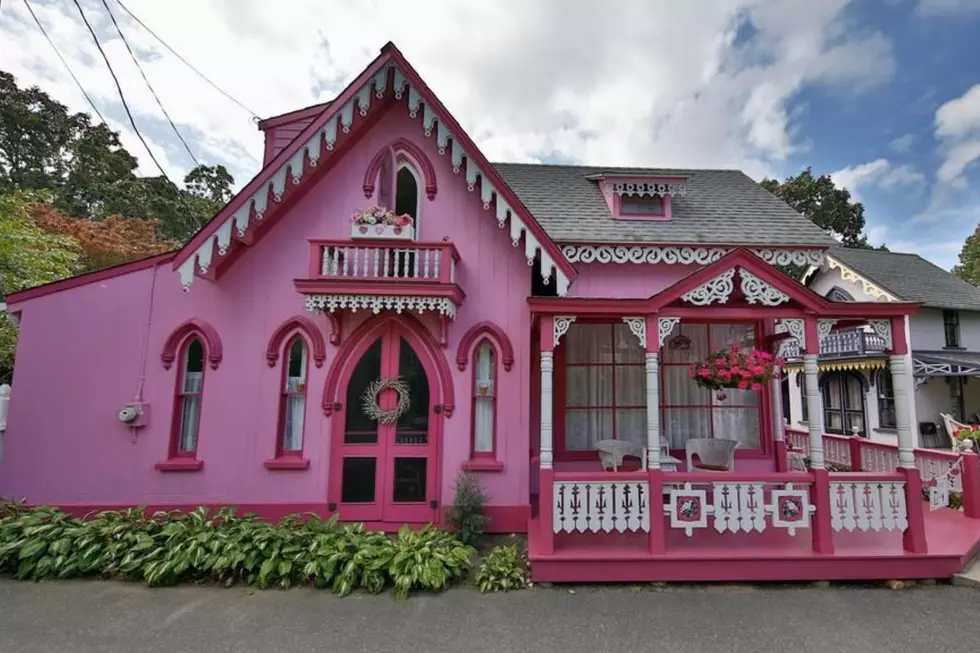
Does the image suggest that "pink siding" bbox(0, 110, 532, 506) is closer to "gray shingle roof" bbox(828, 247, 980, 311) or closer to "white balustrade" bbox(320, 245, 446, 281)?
"white balustrade" bbox(320, 245, 446, 281)

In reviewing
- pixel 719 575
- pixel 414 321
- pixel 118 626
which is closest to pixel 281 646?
pixel 118 626

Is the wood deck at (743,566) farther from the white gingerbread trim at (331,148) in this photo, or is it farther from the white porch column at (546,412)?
the white gingerbread trim at (331,148)

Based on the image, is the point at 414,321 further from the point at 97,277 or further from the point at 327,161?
the point at 97,277

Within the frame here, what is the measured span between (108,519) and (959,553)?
9539 mm

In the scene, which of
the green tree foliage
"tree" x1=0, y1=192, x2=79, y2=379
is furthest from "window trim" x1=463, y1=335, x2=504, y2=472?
the green tree foliage

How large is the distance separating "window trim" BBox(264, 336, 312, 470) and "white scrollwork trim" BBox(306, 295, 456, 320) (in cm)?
87

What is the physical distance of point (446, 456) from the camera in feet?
19.2

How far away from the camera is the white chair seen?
6.09 metres

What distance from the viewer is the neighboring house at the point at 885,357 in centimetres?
1423

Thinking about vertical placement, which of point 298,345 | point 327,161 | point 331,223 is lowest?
point 298,345

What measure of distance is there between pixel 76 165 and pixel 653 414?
3301 cm

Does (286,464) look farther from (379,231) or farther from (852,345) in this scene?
(852,345)

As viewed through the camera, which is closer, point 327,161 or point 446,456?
point 446,456

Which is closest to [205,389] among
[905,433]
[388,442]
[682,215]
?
[388,442]
